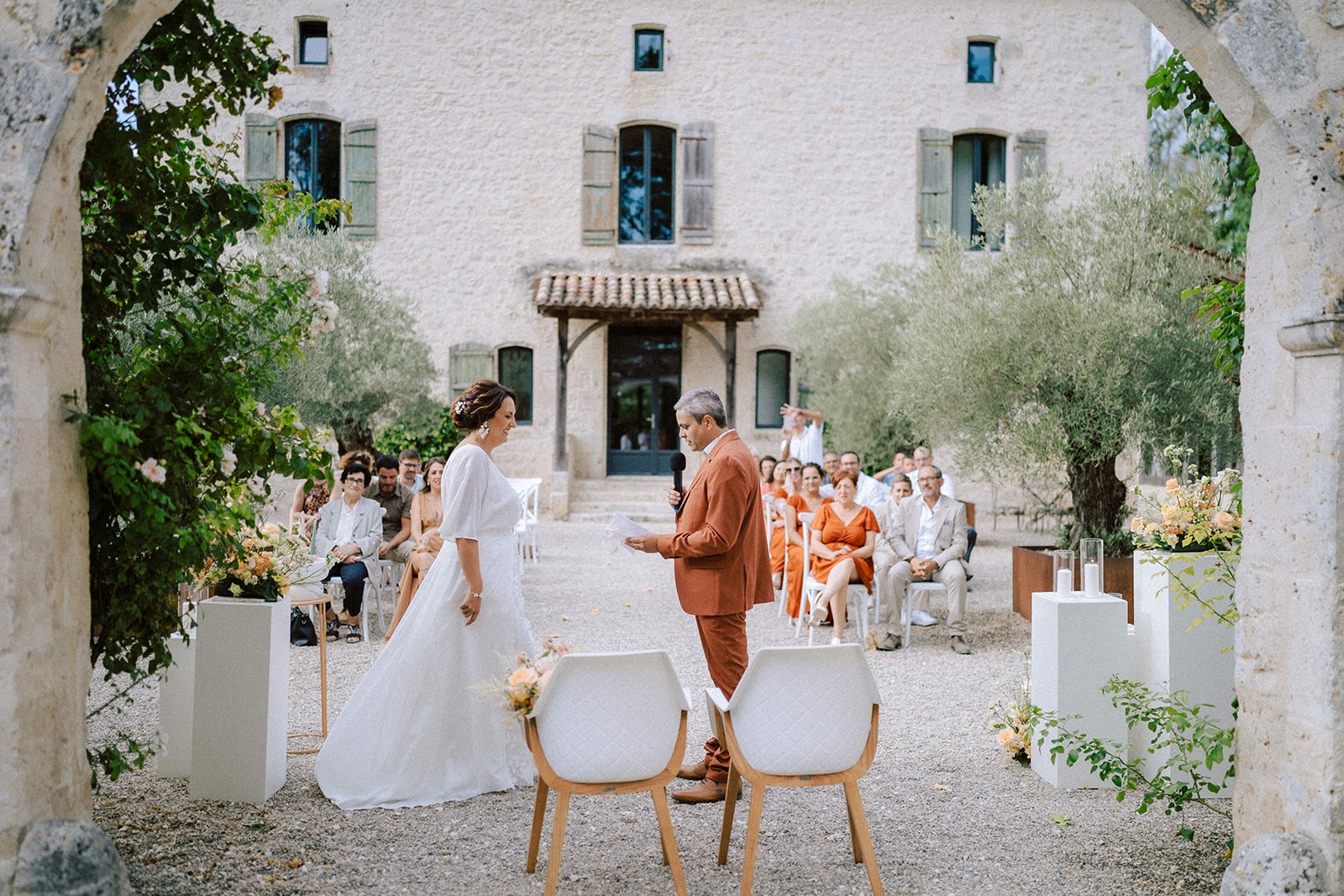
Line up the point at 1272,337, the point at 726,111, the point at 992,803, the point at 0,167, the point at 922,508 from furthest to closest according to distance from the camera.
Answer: the point at 726,111 → the point at 922,508 → the point at 992,803 → the point at 1272,337 → the point at 0,167

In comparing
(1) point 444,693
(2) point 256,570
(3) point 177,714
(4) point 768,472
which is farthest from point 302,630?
(4) point 768,472

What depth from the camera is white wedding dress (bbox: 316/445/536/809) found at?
13.5ft

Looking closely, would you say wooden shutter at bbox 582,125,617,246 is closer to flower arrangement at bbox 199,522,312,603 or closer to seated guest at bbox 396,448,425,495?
seated guest at bbox 396,448,425,495

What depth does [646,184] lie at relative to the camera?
16500 millimetres

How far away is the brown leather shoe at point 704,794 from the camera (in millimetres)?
4113

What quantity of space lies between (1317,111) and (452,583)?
10.6ft

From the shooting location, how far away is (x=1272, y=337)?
2.90m

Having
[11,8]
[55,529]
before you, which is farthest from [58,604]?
[11,8]

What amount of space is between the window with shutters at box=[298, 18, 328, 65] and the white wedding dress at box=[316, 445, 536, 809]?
1398 centimetres

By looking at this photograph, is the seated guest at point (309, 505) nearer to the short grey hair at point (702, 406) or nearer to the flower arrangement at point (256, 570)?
the flower arrangement at point (256, 570)

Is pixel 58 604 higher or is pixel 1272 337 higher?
pixel 1272 337

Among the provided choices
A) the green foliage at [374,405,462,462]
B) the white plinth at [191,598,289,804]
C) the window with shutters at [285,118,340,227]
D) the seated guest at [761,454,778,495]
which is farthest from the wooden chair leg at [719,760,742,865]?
the window with shutters at [285,118,340,227]

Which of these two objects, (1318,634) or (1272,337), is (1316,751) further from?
(1272,337)

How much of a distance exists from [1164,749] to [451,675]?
2864 mm
